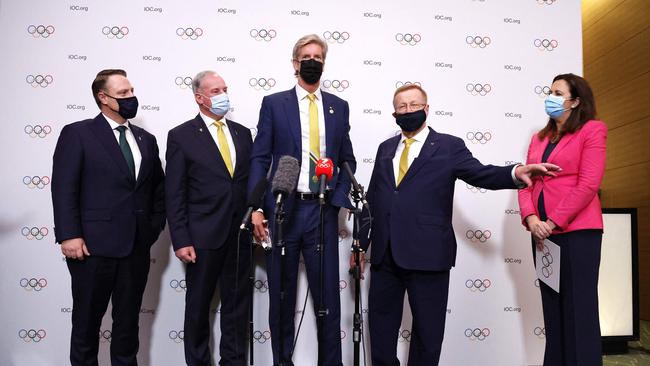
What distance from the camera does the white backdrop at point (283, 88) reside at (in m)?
3.45

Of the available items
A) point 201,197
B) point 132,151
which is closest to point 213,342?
point 201,197

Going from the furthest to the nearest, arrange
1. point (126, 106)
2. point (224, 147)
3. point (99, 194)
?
point (224, 147), point (126, 106), point (99, 194)

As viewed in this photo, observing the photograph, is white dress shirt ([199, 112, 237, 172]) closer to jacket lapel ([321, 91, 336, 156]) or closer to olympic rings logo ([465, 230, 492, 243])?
jacket lapel ([321, 91, 336, 156])

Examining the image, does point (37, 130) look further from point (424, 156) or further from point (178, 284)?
point (424, 156)

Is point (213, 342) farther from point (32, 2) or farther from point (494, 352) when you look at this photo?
point (32, 2)

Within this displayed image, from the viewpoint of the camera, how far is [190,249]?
9.44ft

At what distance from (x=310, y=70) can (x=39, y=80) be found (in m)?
2.00

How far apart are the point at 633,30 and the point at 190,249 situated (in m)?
5.17

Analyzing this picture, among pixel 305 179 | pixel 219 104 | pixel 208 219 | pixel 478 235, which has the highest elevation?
pixel 219 104

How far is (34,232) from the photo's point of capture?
345 centimetres

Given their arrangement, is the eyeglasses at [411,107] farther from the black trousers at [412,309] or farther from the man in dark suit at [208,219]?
the man in dark suit at [208,219]

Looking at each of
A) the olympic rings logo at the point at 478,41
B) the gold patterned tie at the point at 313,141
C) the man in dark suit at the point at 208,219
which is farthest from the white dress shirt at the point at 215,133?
the olympic rings logo at the point at 478,41

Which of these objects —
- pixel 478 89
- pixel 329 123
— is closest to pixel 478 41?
pixel 478 89

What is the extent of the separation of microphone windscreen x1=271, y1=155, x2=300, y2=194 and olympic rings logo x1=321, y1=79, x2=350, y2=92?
1769mm
